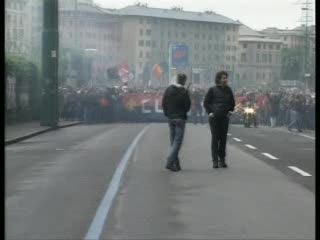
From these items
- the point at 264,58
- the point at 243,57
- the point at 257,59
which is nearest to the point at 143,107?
the point at 243,57

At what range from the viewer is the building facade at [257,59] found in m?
108

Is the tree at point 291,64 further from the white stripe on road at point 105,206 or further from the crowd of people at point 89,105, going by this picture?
the white stripe on road at point 105,206

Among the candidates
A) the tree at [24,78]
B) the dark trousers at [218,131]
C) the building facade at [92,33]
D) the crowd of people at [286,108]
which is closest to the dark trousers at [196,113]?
the crowd of people at [286,108]

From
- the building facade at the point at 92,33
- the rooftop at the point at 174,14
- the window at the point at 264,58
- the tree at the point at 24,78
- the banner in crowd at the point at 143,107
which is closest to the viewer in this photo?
the tree at the point at 24,78

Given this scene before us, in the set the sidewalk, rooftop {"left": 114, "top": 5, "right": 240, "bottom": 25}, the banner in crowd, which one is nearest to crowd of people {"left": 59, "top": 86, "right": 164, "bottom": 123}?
the banner in crowd

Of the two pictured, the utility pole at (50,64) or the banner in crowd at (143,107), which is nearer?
the utility pole at (50,64)

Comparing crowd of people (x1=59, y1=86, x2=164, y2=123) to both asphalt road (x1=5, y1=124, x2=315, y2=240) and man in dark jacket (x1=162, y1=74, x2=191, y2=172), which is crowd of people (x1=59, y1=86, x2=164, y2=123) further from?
man in dark jacket (x1=162, y1=74, x2=191, y2=172)

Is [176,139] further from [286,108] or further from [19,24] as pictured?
[19,24]

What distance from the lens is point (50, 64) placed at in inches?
1125

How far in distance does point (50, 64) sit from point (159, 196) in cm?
1960

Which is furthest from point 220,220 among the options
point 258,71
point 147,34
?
point 258,71

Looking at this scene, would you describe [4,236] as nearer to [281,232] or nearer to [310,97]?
[281,232]

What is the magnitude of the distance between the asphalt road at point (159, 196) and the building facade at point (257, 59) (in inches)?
3417

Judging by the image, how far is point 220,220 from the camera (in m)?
8.01
